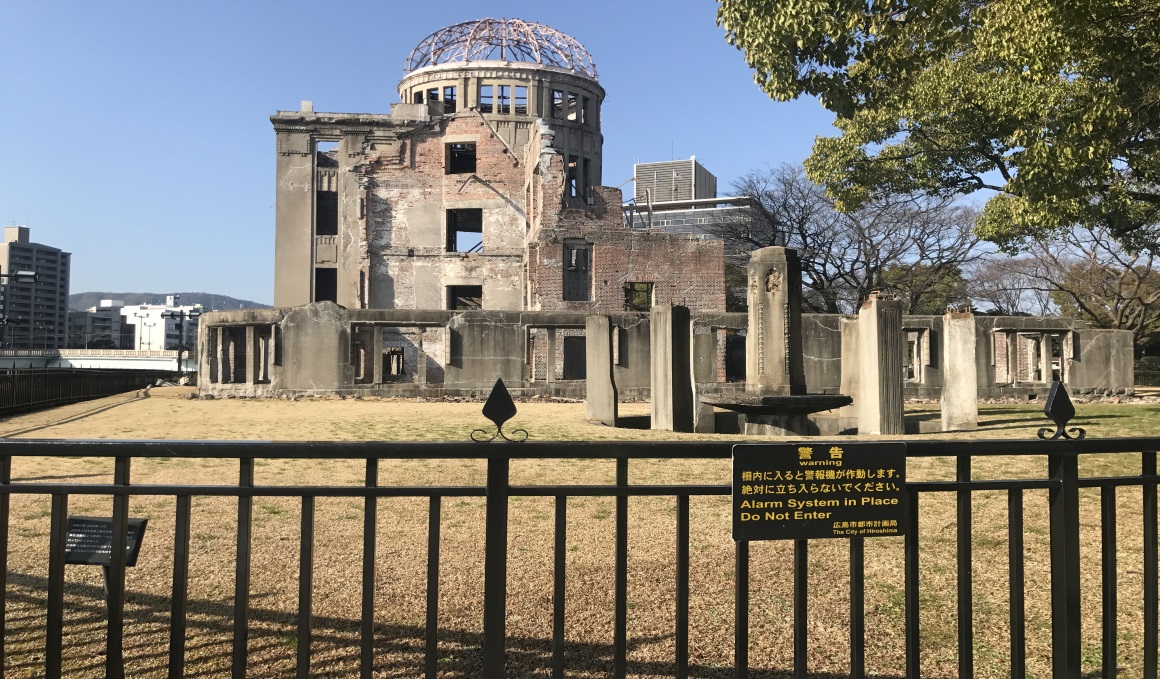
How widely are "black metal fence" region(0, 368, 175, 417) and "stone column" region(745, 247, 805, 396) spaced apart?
1398 cm

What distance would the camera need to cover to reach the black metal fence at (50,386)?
53.0ft

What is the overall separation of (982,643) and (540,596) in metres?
2.28

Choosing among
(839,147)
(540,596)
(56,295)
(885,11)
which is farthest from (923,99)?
(56,295)

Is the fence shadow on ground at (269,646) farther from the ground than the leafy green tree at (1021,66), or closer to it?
closer to it

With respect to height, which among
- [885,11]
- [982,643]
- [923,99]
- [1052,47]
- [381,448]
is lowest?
[982,643]

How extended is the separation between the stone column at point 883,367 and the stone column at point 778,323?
1.28 m

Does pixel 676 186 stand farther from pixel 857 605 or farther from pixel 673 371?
pixel 857 605

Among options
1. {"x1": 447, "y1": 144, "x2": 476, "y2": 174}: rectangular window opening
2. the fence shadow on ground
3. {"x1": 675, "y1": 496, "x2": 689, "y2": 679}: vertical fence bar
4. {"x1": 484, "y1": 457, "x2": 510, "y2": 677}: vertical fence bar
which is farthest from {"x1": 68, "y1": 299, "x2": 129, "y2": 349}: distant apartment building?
{"x1": 675, "y1": 496, "x2": 689, "y2": 679}: vertical fence bar

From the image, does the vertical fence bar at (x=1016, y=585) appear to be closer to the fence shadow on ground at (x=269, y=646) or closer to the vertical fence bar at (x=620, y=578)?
the fence shadow on ground at (x=269, y=646)

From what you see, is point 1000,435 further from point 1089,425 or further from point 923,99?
point 923,99

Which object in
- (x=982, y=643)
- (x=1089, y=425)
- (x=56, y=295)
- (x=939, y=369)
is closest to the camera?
(x=982, y=643)

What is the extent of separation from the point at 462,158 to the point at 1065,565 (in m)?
37.9

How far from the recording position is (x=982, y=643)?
3.97 metres

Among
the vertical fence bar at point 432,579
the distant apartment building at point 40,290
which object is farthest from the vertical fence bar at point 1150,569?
the distant apartment building at point 40,290
